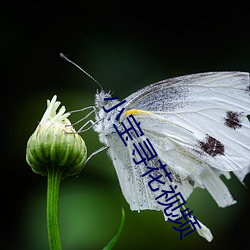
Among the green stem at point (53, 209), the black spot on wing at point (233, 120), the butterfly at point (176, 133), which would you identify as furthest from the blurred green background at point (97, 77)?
the green stem at point (53, 209)

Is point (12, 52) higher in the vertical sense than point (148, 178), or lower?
higher

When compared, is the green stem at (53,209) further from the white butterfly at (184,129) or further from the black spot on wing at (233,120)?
the black spot on wing at (233,120)

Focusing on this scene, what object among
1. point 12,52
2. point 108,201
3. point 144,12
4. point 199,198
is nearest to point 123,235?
point 108,201

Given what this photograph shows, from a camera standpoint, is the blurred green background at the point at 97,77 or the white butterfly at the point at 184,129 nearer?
the white butterfly at the point at 184,129

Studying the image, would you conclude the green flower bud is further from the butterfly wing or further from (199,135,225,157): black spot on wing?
(199,135,225,157): black spot on wing

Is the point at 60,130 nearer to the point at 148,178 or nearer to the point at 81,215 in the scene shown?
the point at 148,178

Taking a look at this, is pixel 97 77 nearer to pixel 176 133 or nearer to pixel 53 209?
pixel 176 133
